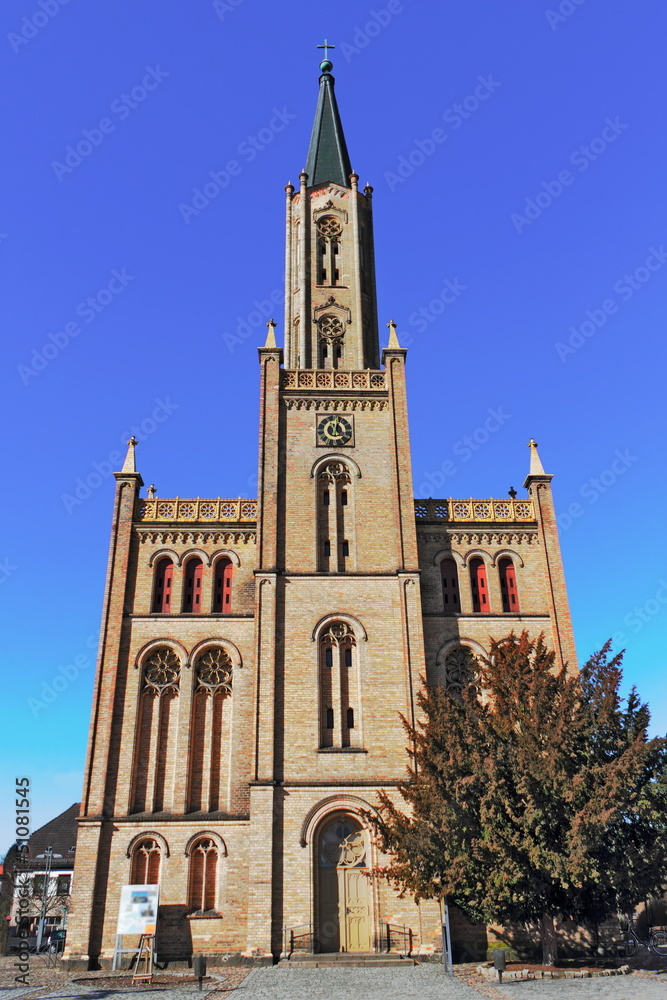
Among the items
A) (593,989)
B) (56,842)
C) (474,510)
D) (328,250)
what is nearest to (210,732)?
(474,510)

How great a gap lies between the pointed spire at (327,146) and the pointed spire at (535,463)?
18.9 metres

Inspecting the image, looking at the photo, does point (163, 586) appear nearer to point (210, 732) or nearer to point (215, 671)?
point (215, 671)

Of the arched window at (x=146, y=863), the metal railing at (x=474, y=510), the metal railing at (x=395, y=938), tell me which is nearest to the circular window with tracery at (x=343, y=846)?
the metal railing at (x=395, y=938)

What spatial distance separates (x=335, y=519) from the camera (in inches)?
1332

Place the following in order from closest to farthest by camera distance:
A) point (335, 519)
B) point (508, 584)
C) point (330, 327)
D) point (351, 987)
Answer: point (351, 987), point (335, 519), point (508, 584), point (330, 327)

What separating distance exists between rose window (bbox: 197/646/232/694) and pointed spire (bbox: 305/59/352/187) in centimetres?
2712

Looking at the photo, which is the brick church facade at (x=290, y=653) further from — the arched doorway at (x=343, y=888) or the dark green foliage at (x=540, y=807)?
the dark green foliage at (x=540, y=807)

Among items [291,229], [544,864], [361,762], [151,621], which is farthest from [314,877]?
[291,229]

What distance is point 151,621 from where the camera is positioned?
1283 inches

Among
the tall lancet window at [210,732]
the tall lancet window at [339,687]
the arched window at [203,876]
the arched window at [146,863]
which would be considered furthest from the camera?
the tall lancet window at [210,732]

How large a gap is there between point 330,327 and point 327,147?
13.9 m

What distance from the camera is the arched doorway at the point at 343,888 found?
2698cm

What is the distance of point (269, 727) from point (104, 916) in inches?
340

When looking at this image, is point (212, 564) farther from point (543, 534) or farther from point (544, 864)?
point (544, 864)
